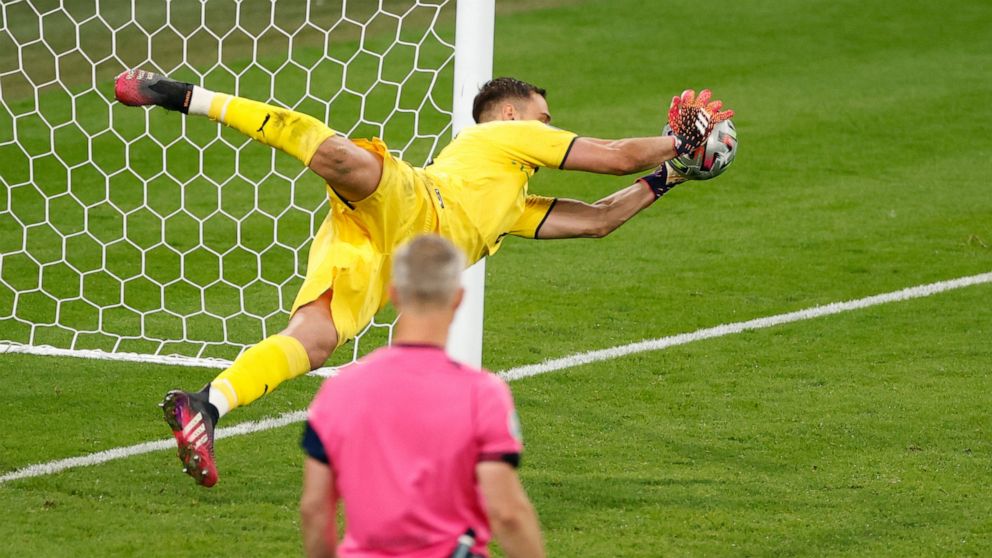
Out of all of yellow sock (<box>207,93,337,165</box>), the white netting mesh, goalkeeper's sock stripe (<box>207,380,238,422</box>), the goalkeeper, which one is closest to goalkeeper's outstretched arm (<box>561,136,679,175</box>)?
the goalkeeper

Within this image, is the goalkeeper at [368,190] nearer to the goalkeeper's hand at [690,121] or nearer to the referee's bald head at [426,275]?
the goalkeeper's hand at [690,121]

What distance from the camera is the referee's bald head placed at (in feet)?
9.36

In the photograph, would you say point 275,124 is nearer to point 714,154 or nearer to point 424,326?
point 714,154

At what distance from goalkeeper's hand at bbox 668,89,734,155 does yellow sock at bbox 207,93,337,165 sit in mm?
1328

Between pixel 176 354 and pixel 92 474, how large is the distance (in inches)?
68.3

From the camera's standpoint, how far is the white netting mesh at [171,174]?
776 cm

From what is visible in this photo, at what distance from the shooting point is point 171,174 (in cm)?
1038

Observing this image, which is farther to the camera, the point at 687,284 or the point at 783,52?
the point at 783,52

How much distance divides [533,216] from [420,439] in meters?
3.29

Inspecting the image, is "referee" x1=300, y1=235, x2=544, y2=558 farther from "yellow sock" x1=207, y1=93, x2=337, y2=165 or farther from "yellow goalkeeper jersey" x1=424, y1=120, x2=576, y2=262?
"yellow goalkeeper jersey" x1=424, y1=120, x2=576, y2=262

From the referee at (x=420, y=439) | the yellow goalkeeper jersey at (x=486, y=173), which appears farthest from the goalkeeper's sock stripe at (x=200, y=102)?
the referee at (x=420, y=439)

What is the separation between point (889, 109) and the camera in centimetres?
1249

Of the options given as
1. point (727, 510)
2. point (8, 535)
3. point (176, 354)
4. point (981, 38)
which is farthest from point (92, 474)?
point (981, 38)

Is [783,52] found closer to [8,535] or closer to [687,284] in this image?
[687,284]
